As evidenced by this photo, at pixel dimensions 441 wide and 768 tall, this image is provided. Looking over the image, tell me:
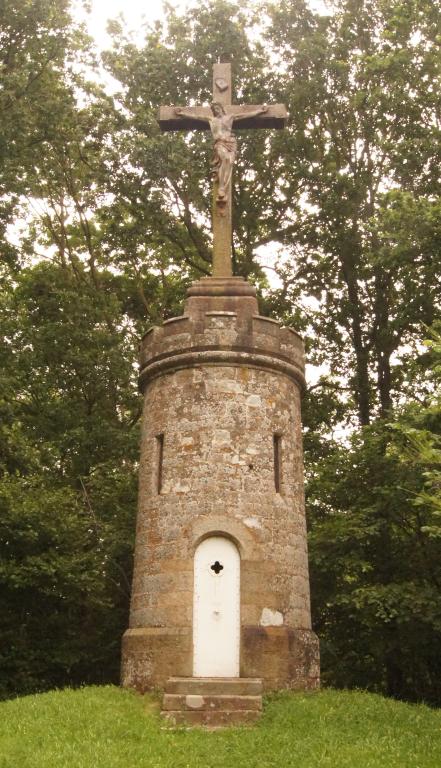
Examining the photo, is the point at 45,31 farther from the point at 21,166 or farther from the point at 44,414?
the point at 44,414

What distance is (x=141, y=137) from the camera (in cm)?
1973

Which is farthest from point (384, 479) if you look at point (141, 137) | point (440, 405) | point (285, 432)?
point (141, 137)

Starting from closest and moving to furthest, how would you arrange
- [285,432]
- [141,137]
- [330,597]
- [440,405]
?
[440,405] < [285,432] < [330,597] < [141,137]

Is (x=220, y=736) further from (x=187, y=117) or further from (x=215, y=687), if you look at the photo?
(x=187, y=117)

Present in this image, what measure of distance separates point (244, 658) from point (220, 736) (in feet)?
5.18

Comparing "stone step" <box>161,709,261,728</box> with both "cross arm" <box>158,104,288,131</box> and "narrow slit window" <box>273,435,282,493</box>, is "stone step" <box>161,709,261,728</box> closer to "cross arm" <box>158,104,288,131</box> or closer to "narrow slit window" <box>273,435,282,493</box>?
"narrow slit window" <box>273,435,282,493</box>

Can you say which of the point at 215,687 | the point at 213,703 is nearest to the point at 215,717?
the point at 213,703

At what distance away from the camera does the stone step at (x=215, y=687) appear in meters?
10.1

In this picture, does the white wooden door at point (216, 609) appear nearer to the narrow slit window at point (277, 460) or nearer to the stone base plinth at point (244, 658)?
the stone base plinth at point (244, 658)

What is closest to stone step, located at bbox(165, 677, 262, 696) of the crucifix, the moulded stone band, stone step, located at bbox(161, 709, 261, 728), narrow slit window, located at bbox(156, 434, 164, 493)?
stone step, located at bbox(161, 709, 261, 728)

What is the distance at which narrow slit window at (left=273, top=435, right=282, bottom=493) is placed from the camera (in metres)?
12.0

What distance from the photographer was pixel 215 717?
9.74 m

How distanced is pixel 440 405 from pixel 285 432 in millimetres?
3669

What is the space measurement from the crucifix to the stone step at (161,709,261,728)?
7384 millimetres
